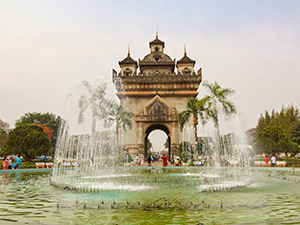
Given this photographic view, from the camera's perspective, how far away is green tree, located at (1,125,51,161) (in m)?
28.2

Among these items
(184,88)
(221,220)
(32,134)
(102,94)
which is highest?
(184,88)

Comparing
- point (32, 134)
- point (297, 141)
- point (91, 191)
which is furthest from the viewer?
point (297, 141)

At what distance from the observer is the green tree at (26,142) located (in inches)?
1111

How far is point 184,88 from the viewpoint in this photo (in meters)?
37.0

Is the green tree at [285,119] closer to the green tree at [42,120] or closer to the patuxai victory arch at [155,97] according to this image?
the patuxai victory arch at [155,97]

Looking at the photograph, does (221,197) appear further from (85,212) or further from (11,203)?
(11,203)

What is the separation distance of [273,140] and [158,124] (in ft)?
51.1

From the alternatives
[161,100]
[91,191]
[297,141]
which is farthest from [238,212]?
[297,141]

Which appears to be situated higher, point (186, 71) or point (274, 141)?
point (186, 71)

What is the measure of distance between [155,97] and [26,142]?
55.3ft

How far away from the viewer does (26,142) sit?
28422mm

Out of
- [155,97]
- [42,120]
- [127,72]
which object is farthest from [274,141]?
[42,120]

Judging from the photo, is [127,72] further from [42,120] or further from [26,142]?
[42,120]

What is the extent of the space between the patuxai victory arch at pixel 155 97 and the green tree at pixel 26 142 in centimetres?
1057
